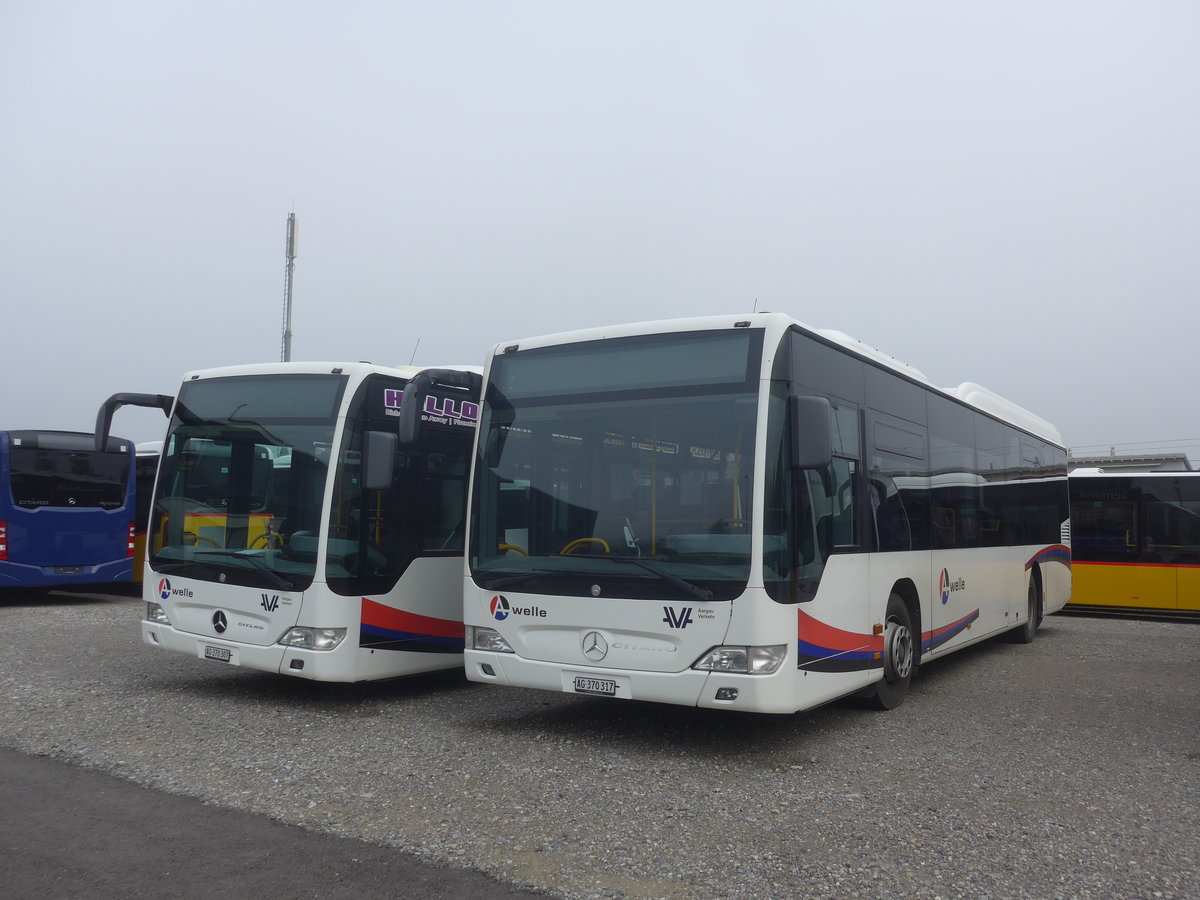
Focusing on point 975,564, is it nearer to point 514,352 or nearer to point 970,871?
point 514,352

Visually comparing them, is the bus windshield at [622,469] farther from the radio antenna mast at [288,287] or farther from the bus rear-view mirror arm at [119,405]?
the radio antenna mast at [288,287]

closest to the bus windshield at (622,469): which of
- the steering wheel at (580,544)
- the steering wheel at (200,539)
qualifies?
the steering wheel at (580,544)

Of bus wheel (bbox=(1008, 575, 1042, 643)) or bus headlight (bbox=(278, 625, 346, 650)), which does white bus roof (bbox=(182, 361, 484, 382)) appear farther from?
bus wheel (bbox=(1008, 575, 1042, 643))

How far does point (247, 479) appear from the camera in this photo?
8586mm

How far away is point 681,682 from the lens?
6.63 m

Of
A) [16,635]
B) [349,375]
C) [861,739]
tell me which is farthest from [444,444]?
[16,635]

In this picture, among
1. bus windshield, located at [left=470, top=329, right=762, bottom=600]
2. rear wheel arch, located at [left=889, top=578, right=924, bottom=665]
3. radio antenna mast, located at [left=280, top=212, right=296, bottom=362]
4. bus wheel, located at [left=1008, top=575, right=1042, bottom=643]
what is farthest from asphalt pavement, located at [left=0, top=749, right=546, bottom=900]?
radio antenna mast, located at [left=280, top=212, right=296, bottom=362]

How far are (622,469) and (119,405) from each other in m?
4.83

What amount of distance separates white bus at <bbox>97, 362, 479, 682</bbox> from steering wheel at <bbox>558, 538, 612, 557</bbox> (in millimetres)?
1501

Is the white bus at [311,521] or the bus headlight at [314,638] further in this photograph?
the white bus at [311,521]

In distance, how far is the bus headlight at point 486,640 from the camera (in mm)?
7438

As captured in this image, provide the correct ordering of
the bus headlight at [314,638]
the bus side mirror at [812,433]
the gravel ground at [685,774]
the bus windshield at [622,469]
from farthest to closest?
the bus headlight at [314,638], the bus windshield at [622,469], the bus side mirror at [812,433], the gravel ground at [685,774]

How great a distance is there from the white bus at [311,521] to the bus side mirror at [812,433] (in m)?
2.79

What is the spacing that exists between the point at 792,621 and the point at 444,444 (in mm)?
3894
